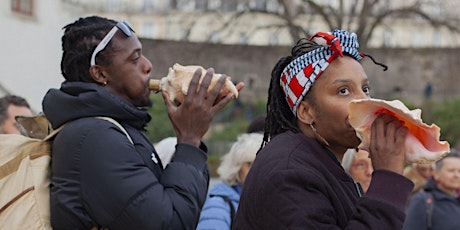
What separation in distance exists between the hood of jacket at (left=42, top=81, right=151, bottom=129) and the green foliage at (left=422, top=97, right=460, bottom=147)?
24.3 m

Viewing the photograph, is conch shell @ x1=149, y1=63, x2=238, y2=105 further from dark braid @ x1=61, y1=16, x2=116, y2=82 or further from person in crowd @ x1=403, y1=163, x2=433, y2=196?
person in crowd @ x1=403, y1=163, x2=433, y2=196

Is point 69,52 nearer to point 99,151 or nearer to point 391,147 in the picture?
point 99,151

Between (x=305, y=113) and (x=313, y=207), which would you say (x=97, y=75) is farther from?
(x=313, y=207)

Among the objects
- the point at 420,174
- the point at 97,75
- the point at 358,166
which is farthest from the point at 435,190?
the point at 97,75

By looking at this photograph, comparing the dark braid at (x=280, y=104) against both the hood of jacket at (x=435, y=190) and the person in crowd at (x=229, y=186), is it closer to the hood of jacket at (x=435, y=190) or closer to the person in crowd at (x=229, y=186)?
the person in crowd at (x=229, y=186)

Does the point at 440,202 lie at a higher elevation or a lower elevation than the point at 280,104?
A: lower

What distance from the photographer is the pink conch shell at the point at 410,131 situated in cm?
251

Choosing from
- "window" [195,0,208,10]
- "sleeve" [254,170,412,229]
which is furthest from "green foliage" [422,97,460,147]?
"sleeve" [254,170,412,229]

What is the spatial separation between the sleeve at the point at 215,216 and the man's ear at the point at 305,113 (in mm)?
1914

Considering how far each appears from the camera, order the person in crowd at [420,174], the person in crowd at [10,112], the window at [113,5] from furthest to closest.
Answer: the window at [113,5] < the person in crowd at [420,174] < the person in crowd at [10,112]

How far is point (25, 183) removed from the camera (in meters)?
3.05

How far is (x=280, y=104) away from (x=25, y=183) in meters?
1.12

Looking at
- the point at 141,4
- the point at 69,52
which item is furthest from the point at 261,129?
the point at 141,4

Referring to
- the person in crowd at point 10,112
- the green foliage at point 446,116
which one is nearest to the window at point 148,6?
the green foliage at point 446,116
